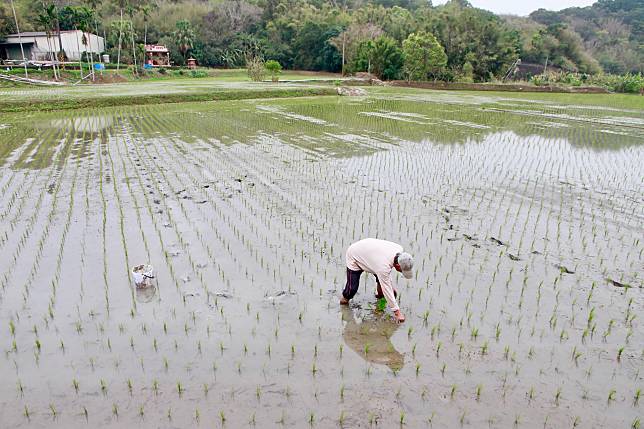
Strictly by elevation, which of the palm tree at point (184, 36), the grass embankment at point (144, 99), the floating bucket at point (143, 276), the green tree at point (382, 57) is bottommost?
the floating bucket at point (143, 276)

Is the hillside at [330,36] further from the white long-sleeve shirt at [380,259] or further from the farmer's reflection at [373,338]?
the farmer's reflection at [373,338]

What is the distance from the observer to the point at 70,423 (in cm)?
332

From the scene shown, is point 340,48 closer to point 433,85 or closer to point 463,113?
point 433,85

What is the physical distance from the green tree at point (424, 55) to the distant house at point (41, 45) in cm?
3094

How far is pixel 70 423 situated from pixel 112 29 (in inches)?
2329

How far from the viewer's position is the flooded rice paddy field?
3561 mm

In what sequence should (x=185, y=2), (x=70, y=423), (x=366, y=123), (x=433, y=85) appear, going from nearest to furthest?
(x=70, y=423)
(x=366, y=123)
(x=433, y=85)
(x=185, y=2)

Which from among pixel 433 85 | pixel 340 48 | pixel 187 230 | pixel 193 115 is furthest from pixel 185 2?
pixel 187 230

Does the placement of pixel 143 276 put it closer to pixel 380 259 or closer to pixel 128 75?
pixel 380 259

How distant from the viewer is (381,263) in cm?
440

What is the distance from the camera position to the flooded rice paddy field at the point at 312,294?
11.7ft

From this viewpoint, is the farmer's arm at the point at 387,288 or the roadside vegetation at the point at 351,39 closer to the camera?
the farmer's arm at the point at 387,288

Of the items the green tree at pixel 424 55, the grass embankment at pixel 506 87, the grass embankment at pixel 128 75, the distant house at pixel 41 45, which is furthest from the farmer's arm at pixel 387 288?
the distant house at pixel 41 45

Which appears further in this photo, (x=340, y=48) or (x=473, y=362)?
(x=340, y=48)
